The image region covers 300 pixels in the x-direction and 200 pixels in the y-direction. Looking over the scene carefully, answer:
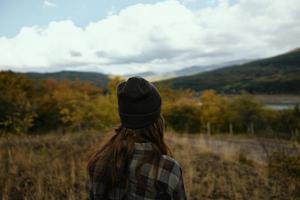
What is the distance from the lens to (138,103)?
159 cm

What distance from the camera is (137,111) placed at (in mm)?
1588

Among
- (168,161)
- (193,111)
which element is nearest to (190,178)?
(168,161)

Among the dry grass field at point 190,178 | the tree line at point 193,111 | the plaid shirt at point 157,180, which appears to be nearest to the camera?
the plaid shirt at point 157,180

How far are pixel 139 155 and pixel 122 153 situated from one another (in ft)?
0.27

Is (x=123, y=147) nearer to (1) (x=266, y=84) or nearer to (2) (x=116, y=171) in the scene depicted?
(2) (x=116, y=171)

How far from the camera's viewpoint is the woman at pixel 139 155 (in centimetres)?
155

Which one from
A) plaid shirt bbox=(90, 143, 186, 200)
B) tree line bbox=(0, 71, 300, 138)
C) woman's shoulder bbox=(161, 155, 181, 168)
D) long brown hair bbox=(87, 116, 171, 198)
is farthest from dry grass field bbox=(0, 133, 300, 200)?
tree line bbox=(0, 71, 300, 138)

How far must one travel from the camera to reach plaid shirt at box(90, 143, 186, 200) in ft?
5.05

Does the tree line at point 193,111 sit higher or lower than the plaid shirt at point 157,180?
lower

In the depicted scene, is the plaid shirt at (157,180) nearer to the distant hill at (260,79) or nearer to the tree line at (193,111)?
the tree line at (193,111)

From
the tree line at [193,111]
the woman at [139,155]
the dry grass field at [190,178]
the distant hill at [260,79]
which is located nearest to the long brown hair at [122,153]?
the woman at [139,155]

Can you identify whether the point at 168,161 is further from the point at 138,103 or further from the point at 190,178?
the point at 190,178

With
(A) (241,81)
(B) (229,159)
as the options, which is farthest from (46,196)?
(A) (241,81)

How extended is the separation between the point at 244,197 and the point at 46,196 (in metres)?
2.76
